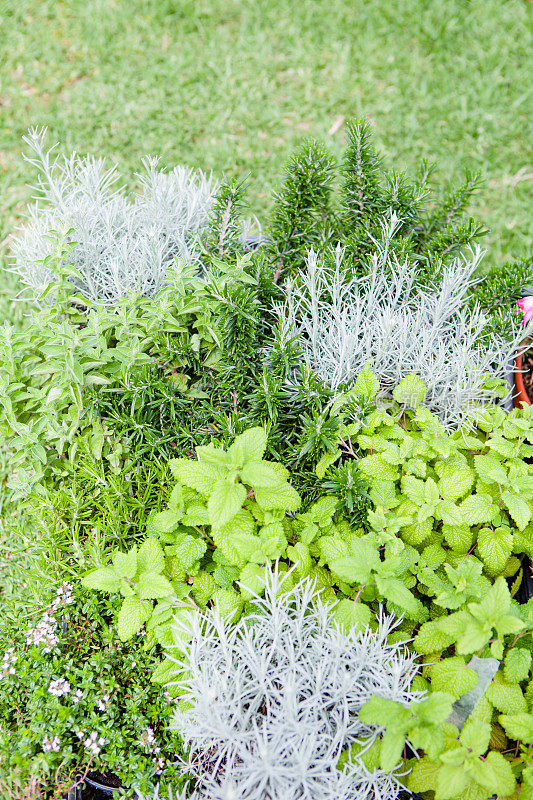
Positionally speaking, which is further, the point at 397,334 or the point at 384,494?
the point at 397,334

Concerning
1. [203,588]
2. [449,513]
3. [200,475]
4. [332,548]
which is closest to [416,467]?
[449,513]

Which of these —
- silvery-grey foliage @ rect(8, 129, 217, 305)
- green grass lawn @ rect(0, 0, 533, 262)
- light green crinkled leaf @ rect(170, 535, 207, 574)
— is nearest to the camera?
light green crinkled leaf @ rect(170, 535, 207, 574)

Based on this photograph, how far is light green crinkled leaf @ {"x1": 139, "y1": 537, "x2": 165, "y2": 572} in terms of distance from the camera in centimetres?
177

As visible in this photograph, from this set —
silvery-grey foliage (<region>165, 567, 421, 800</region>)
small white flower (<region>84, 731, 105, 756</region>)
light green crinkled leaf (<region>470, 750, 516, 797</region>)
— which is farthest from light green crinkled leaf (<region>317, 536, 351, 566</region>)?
small white flower (<region>84, 731, 105, 756</region>)

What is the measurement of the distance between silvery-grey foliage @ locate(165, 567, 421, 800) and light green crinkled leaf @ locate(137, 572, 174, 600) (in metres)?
0.12

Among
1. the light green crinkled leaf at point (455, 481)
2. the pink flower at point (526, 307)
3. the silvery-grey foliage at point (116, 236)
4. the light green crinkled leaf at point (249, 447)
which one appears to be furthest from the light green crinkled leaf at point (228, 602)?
the pink flower at point (526, 307)

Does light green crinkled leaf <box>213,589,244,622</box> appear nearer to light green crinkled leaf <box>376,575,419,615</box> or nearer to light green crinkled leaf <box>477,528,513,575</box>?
light green crinkled leaf <box>376,575,419,615</box>

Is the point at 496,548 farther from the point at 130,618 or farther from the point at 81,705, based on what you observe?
the point at 81,705

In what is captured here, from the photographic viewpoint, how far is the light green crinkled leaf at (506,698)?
5.03ft

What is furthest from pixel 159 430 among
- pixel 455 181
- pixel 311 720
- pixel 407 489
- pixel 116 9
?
pixel 116 9

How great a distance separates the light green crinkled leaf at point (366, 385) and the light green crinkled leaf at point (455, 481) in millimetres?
371

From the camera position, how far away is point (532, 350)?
2.46 meters

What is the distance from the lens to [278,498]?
1.74 metres

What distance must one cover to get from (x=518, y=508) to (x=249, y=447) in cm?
88
